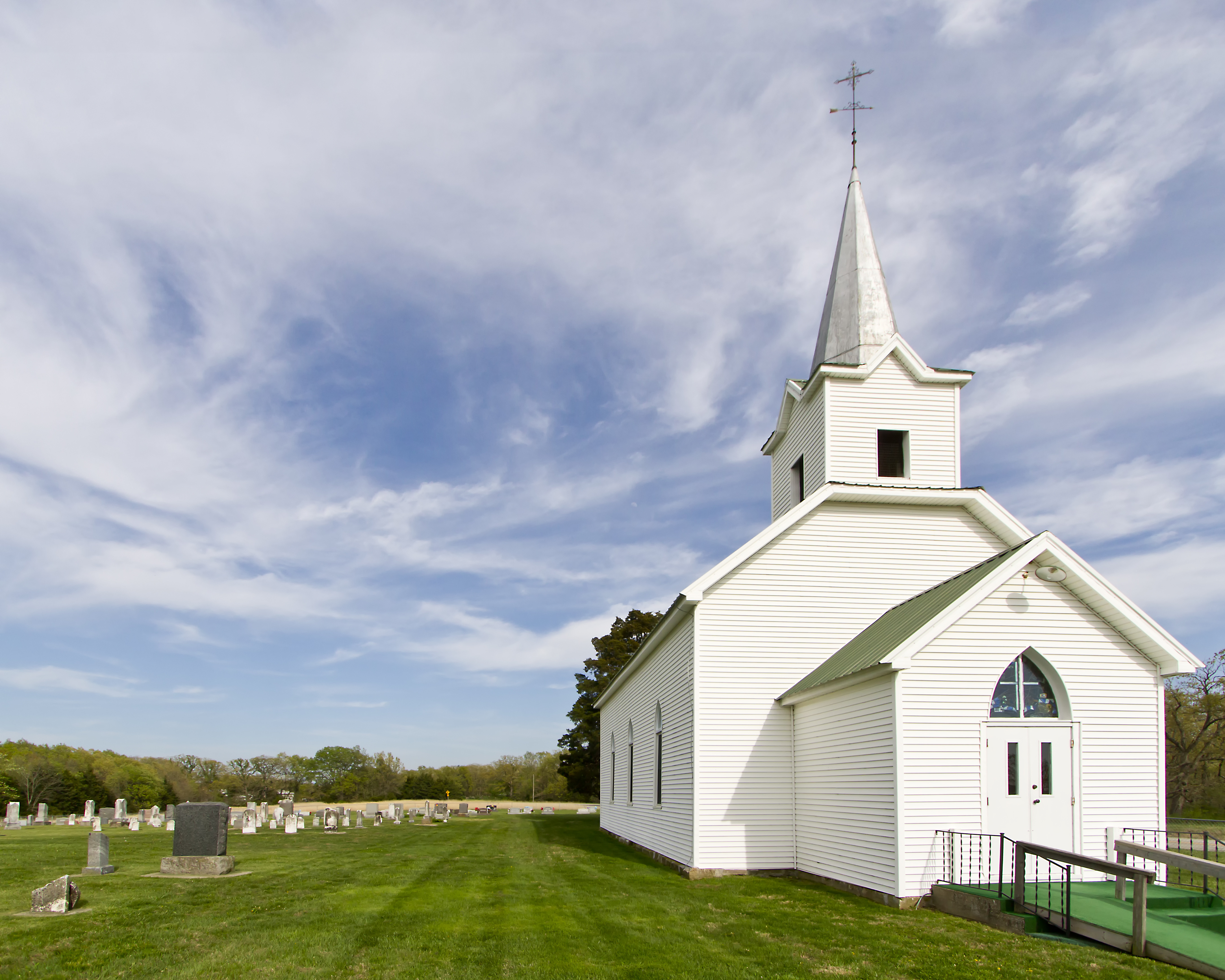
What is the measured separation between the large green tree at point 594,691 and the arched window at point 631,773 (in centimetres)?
2243

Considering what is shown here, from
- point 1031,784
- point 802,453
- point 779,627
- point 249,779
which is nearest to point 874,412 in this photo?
point 802,453

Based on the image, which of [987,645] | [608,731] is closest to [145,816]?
[608,731]

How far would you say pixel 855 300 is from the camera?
21.5 metres

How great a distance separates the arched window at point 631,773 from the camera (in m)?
26.3

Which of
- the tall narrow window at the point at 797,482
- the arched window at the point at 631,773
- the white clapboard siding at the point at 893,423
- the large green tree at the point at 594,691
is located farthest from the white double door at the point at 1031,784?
the large green tree at the point at 594,691

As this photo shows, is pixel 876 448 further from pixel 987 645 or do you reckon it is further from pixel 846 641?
pixel 987 645

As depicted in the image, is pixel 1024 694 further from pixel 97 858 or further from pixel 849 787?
pixel 97 858

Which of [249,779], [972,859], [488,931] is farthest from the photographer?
[249,779]

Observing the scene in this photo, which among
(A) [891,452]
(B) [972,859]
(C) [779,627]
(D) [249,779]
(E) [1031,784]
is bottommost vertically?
(D) [249,779]

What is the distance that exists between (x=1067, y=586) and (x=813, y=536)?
211 inches

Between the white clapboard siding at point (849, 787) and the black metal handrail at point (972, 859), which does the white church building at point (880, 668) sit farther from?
the black metal handrail at point (972, 859)

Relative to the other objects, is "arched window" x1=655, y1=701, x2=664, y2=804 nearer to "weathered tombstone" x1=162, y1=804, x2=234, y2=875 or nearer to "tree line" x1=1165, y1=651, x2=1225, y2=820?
"weathered tombstone" x1=162, y1=804, x2=234, y2=875

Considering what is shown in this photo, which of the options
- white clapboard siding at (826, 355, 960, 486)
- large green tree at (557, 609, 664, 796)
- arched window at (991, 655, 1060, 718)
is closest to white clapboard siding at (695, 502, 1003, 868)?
white clapboard siding at (826, 355, 960, 486)

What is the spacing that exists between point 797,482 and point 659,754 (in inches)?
295
